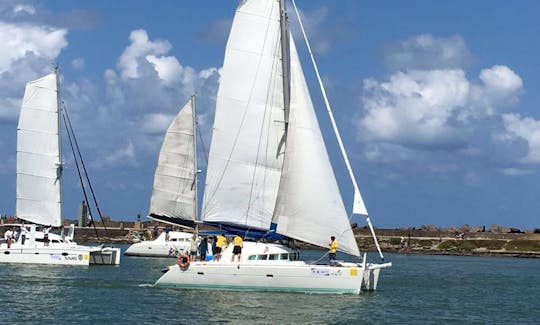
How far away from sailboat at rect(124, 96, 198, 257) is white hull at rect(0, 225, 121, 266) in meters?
16.4

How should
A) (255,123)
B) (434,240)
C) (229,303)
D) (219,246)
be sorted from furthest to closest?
1. (434,240)
2. (255,123)
3. (219,246)
4. (229,303)

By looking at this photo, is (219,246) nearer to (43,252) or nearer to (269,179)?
(269,179)

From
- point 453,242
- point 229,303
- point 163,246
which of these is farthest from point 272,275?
point 453,242

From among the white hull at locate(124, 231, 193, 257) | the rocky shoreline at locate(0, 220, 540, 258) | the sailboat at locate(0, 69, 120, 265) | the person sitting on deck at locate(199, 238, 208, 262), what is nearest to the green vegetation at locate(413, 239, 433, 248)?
the rocky shoreline at locate(0, 220, 540, 258)

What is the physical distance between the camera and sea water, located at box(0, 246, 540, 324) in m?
38.7

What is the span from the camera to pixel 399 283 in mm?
59344

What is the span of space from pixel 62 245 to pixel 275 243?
2166 centimetres

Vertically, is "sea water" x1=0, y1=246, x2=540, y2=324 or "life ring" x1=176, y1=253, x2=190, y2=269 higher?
"life ring" x1=176, y1=253, x2=190, y2=269

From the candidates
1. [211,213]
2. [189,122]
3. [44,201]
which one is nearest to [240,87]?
[211,213]

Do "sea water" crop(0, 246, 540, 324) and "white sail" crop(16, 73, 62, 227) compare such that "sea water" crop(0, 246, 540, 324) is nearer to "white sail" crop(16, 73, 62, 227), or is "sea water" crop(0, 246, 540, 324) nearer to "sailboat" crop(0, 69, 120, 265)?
"sailboat" crop(0, 69, 120, 265)

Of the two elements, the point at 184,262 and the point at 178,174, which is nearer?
the point at 184,262

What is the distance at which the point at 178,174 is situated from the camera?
81125 millimetres

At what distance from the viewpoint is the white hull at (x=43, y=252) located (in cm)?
Answer: 6266

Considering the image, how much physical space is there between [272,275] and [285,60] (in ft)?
35.3
